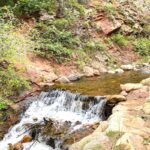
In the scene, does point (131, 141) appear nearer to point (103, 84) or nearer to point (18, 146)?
point (18, 146)

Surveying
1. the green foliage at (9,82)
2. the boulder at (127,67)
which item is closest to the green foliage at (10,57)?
the green foliage at (9,82)

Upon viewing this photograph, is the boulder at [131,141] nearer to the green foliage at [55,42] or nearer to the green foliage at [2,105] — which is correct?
the green foliage at [2,105]

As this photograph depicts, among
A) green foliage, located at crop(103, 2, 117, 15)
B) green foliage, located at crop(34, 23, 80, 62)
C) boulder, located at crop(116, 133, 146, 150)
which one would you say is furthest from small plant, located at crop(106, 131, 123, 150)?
green foliage, located at crop(103, 2, 117, 15)

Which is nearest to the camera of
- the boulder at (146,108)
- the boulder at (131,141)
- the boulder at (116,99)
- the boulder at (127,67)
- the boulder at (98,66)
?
the boulder at (131,141)

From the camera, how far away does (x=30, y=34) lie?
14.6m

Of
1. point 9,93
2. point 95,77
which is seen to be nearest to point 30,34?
point 95,77

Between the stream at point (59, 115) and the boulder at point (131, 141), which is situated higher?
the boulder at point (131, 141)

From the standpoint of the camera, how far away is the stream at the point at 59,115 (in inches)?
336

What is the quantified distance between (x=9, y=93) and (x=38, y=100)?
3.24 feet

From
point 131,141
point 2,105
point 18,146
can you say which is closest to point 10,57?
point 2,105

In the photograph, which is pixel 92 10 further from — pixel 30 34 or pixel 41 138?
pixel 41 138

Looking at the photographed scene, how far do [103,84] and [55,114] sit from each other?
3.00m

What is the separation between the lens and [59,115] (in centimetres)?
1013

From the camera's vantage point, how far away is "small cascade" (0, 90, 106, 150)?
8711 millimetres
